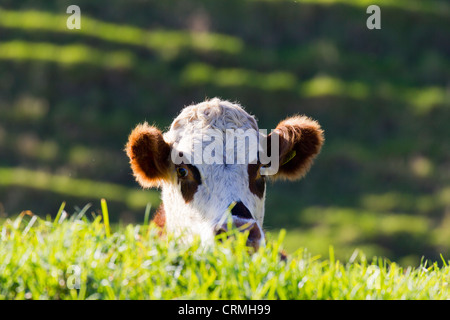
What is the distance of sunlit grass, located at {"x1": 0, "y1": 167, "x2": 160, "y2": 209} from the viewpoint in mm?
18484

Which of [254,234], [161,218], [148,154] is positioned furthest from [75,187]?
[254,234]

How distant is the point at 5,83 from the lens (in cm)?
2180

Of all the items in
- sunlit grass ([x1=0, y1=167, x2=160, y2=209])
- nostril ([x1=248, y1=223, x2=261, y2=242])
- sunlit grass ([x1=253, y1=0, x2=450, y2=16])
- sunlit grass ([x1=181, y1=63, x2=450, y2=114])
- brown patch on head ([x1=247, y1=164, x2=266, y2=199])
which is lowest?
sunlit grass ([x1=0, y1=167, x2=160, y2=209])

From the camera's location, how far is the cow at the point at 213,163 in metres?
4.88

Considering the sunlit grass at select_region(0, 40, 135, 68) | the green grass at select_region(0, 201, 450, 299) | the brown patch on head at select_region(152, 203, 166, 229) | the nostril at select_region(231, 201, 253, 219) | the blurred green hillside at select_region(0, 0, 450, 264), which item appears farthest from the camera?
the sunlit grass at select_region(0, 40, 135, 68)

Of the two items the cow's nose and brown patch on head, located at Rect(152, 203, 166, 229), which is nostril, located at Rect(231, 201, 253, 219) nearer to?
the cow's nose

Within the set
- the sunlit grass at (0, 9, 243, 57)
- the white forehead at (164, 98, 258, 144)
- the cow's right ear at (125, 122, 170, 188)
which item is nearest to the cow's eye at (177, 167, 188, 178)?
the cow's right ear at (125, 122, 170, 188)

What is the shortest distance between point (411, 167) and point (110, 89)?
9183 mm

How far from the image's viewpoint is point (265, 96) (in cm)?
2148

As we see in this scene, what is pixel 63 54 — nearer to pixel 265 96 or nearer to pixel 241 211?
pixel 265 96

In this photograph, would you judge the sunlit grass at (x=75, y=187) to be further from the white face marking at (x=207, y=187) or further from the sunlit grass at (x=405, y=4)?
the white face marking at (x=207, y=187)

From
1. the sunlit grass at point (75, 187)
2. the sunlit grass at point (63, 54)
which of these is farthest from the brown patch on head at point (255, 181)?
the sunlit grass at point (63, 54)

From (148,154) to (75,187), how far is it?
13.8 meters

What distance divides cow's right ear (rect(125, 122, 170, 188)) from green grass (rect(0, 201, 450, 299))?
1611mm
